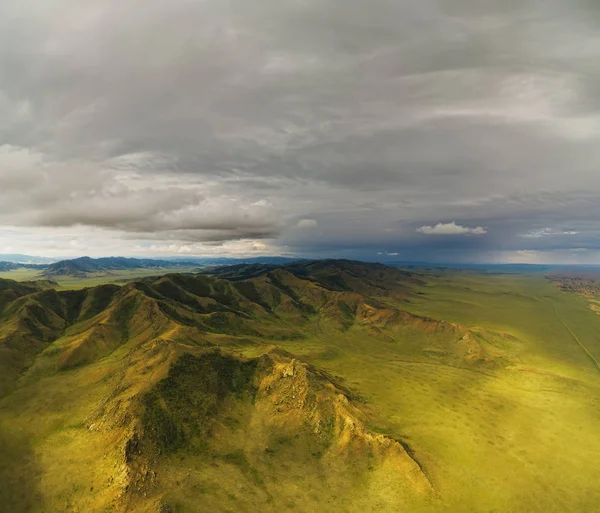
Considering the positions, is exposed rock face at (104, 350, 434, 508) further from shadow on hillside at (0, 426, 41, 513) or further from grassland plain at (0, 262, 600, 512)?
shadow on hillside at (0, 426, 41, 513)

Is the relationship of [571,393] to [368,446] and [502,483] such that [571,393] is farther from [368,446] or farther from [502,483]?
[368,446]

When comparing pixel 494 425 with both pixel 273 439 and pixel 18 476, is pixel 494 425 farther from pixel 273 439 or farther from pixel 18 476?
pixel 18 476

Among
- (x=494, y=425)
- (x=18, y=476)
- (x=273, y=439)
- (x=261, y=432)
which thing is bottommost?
(x=494, y=425)

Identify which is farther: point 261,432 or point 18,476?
point 261,432

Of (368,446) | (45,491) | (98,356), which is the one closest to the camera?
(45,491)

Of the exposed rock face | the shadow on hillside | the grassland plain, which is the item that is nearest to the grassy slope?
the grassland plain

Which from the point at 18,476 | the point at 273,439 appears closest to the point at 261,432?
the point at 273,439

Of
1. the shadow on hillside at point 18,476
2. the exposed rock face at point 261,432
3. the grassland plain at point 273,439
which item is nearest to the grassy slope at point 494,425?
the grassland plain at point 273,439

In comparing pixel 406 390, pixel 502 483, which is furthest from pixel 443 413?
pixel 502 483
